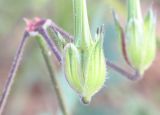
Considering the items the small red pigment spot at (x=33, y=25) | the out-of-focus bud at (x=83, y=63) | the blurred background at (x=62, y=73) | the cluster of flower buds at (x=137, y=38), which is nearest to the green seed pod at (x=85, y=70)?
the out-of-focus bud at (x=83, y=63)

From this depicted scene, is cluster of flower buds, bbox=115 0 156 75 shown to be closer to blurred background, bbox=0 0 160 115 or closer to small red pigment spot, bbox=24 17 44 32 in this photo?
small red pigment spot, bbox=24 17 44 32

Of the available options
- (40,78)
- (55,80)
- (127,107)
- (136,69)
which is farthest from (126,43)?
(40,78)

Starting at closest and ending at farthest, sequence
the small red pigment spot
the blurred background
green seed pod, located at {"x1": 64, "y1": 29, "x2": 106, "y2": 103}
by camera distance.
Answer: green seed pod, located at {"x1": 64, "y1": 29, "x2": 106, "y2": 103}, the small red pigment spot, the blurred background

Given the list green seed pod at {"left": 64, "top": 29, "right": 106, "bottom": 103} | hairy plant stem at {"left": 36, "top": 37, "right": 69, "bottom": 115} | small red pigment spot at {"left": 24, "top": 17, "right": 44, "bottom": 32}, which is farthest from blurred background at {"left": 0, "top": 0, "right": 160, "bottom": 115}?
green seed pod at {"left": 64, "top": 29, "right": 106, "bottom": 103}

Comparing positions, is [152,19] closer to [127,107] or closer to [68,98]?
[68,98]

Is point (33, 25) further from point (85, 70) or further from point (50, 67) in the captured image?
point (85, 70)
